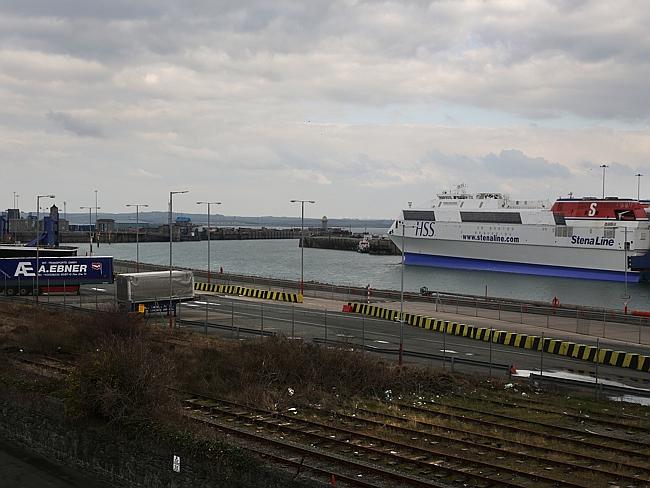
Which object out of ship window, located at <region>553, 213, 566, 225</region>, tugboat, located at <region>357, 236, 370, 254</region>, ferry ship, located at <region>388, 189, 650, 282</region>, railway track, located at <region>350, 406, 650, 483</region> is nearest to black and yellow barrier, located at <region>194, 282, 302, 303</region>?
ferry ship, located at <region>388, 189, 650, 282</region>

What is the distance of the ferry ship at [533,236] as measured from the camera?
9344 cm

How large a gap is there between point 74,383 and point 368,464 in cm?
917

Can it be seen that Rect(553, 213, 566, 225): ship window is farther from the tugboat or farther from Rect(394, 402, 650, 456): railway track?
Rect(394, 402, 650, 456): railway track

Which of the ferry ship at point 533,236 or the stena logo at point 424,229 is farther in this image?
the stena logo at point 424,229

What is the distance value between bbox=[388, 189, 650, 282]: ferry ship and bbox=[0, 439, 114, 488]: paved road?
66546 millimetres

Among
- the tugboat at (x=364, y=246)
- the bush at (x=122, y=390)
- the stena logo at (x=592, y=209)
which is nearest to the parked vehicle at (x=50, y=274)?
the bush at (x=122, y=390)

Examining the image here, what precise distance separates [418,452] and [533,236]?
88331 mm

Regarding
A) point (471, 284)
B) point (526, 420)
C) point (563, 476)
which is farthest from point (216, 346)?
point (471, 284)

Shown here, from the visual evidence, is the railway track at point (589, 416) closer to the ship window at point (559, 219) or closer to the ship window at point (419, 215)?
the ship window at point (559, 219)

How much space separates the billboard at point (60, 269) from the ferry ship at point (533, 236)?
37702 millimetres

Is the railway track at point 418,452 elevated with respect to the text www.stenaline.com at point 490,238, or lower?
lower

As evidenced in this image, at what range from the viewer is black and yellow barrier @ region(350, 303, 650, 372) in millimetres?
29562

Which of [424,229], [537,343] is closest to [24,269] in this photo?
[537,343]

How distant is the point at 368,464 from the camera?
1606 centimetres
